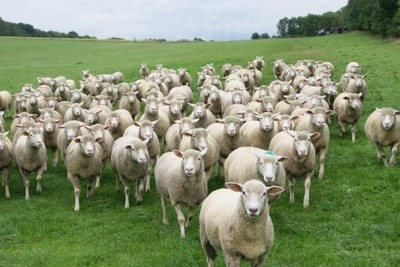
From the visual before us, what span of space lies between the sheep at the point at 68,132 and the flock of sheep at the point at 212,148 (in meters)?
0.03

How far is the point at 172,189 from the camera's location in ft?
31.3

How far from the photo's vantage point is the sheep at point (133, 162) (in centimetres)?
1126

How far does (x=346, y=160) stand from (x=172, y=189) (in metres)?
6.21

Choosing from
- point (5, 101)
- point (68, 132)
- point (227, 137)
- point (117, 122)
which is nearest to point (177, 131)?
point (227, 137)

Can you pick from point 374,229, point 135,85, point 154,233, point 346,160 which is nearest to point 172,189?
point 154,233

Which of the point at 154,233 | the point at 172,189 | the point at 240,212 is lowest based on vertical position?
the point at 154,233

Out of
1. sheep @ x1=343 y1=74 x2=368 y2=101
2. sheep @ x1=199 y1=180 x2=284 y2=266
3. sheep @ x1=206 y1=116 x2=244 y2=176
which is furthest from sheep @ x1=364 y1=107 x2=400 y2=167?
sheep @ x1=199 y1=180 x2=284 y2=266

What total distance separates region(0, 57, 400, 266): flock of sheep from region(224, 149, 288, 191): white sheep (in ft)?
0.06

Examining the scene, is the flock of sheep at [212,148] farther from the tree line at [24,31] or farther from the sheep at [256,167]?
the tree line at [24,31]

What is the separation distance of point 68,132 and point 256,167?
20.3ft

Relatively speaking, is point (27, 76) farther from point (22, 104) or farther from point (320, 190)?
point (320, 190)

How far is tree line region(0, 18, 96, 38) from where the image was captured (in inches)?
4299

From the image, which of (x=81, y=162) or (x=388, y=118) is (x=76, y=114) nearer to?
(x=81, y=162)

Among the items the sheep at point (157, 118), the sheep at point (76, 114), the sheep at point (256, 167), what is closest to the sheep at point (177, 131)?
the sheep at point (157, 118)
